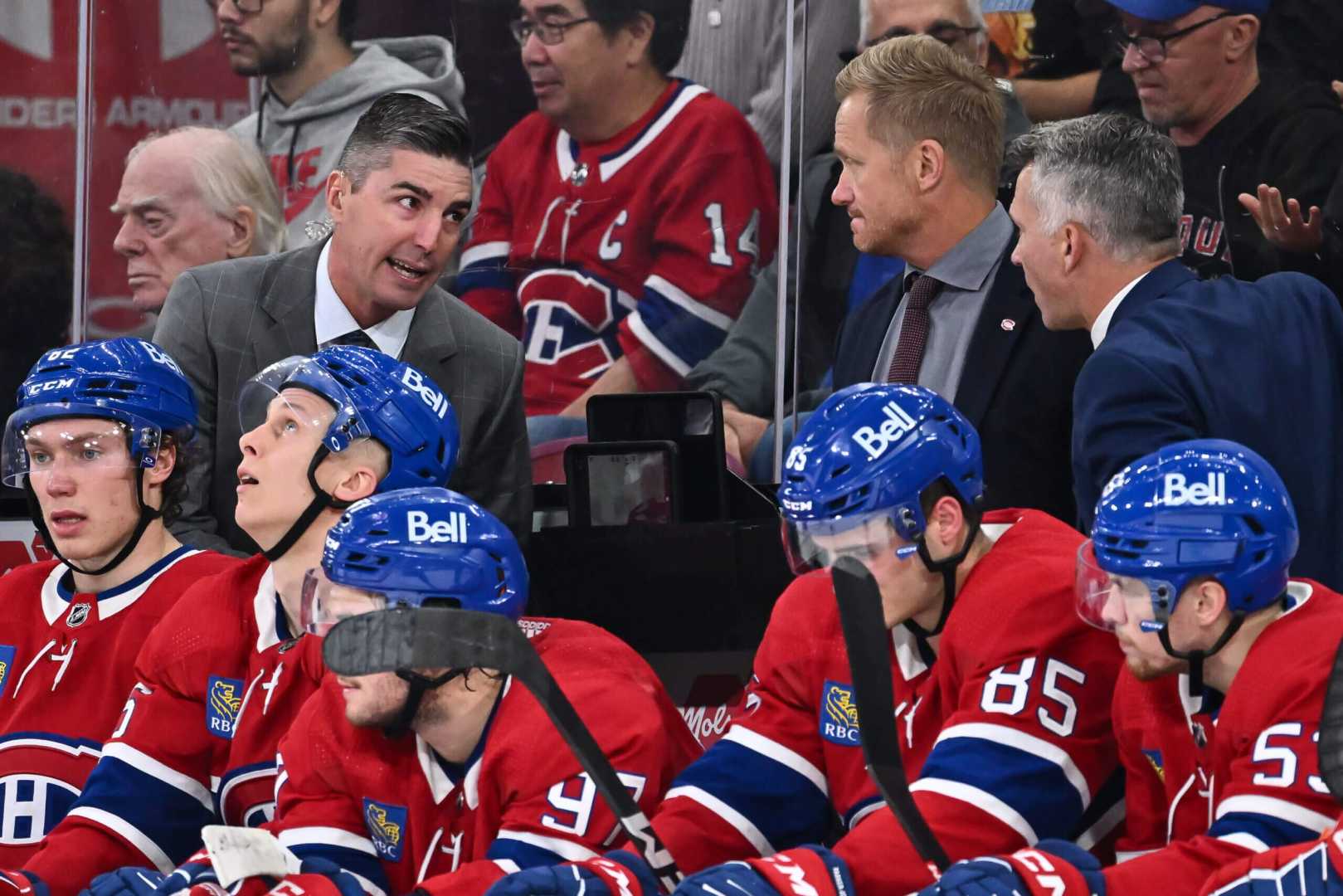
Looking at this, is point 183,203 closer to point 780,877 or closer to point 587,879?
point 587,879

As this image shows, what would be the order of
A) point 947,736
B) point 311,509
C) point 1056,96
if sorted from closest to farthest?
point 947,736 → point 311,509 → point 1056,96

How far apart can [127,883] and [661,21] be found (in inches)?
95.2

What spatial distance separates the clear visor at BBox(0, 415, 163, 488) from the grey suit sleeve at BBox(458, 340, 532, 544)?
0.61 meters

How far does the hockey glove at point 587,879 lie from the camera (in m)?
2.28

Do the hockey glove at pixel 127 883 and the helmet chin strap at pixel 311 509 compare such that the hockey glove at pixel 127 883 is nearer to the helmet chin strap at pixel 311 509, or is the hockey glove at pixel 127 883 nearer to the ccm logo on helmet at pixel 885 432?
the helmet chin strap at pixel 311 509

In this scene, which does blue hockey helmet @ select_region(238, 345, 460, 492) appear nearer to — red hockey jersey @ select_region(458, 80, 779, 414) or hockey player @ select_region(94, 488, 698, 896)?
hockey player @ select_region(94, 488, 698, 896)

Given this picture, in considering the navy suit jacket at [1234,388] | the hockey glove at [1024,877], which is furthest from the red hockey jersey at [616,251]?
the hockey glove at [1024,877]

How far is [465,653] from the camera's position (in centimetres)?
231

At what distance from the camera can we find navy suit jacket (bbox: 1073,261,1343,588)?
2773 millimetres

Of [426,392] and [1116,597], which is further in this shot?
[426,392]

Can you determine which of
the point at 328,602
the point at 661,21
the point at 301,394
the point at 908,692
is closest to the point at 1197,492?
the point at 908,692

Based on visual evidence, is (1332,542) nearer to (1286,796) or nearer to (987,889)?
(1286,796)

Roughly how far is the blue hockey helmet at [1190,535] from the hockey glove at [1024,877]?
0.27m

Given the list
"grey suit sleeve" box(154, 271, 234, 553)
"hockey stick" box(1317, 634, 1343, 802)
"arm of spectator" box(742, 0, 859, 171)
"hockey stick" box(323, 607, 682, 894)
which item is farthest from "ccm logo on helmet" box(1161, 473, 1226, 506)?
"arm of spectator" box(742, 0, 859, 171)
